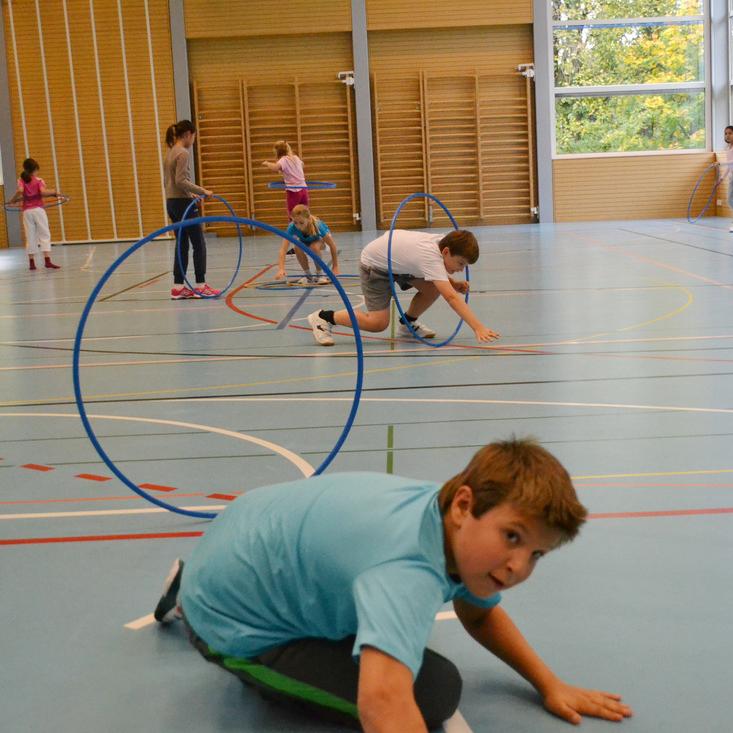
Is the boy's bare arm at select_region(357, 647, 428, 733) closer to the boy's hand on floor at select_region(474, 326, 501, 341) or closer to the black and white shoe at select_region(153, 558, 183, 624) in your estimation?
the black and white shoe at select_region(153, 558, 183, 624)

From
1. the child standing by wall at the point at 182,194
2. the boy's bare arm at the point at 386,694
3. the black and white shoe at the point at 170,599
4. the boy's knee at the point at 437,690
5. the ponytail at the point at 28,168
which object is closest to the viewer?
the boy's bare arm at the point at 386,694

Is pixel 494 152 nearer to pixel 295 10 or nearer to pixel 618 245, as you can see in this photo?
pixel 295 10

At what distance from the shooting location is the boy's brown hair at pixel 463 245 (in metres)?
5.72

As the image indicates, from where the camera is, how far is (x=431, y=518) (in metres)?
1.62

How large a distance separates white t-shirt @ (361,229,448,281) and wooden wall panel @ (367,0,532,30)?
1331 centimetres

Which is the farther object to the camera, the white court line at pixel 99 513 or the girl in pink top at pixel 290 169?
the girl in pink top at pixel 290 169

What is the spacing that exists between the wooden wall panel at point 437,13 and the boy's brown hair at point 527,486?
59.2 ft

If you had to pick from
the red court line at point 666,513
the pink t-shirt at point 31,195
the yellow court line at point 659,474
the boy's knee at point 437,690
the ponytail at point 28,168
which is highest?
the ponytail at point 28,168

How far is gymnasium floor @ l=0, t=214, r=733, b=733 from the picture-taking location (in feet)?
6.67

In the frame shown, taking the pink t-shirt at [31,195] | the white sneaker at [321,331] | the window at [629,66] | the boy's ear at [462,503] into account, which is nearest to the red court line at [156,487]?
the boy's ear at [462,503]

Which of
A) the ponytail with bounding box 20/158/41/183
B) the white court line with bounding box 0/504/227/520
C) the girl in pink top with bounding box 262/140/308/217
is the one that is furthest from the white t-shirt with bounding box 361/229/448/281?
the ponytail with bounding box 20/158/41/183

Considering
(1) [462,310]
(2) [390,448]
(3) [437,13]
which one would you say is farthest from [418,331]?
(3) [437,13]

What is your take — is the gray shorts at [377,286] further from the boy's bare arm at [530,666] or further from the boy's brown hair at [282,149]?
the boy's brown hair at [282,149]

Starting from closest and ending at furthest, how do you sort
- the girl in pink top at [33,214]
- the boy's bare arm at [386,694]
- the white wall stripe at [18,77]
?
the boy's bare arm at [386,694], the girl in pink top at [33,214], the white wall stripe at [18,77]
